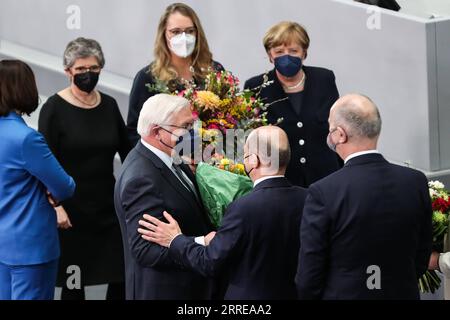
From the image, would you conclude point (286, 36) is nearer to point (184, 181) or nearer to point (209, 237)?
point (184, 181)

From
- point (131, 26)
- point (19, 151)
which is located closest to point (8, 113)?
point (19, 151)

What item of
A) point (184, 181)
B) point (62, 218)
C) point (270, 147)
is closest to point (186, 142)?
point (184, 181)

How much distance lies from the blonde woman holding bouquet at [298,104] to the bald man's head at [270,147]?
1.55 m

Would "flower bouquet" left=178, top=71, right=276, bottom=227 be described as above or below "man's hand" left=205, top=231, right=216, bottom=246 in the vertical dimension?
above

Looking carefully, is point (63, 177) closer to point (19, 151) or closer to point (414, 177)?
point (19, 151)

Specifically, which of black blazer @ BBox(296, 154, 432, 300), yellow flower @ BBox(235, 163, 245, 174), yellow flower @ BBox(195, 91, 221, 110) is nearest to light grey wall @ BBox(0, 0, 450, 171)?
yellow flower @ BBox(195, 91, 221, 110)

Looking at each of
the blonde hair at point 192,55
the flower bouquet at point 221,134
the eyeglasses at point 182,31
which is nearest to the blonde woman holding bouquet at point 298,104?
the blonde hair at point 192,55

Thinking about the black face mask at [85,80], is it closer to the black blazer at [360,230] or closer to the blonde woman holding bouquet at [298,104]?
the blonde woman holding bouquet at [298,104]

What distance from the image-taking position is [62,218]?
680cm

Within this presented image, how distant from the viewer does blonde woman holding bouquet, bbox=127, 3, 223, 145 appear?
23.3ft

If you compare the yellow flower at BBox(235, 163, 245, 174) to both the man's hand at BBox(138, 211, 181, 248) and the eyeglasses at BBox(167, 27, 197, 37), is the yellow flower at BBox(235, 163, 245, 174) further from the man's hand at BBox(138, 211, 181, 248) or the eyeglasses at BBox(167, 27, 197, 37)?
the eyeglasses at BBox(167, 27, 197, 37)

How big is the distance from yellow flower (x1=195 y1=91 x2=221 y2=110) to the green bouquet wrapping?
1.27 feet

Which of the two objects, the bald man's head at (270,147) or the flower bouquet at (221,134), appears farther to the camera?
the flower bouquet at (221,134)

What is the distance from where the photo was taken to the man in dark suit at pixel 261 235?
532 centimetres
